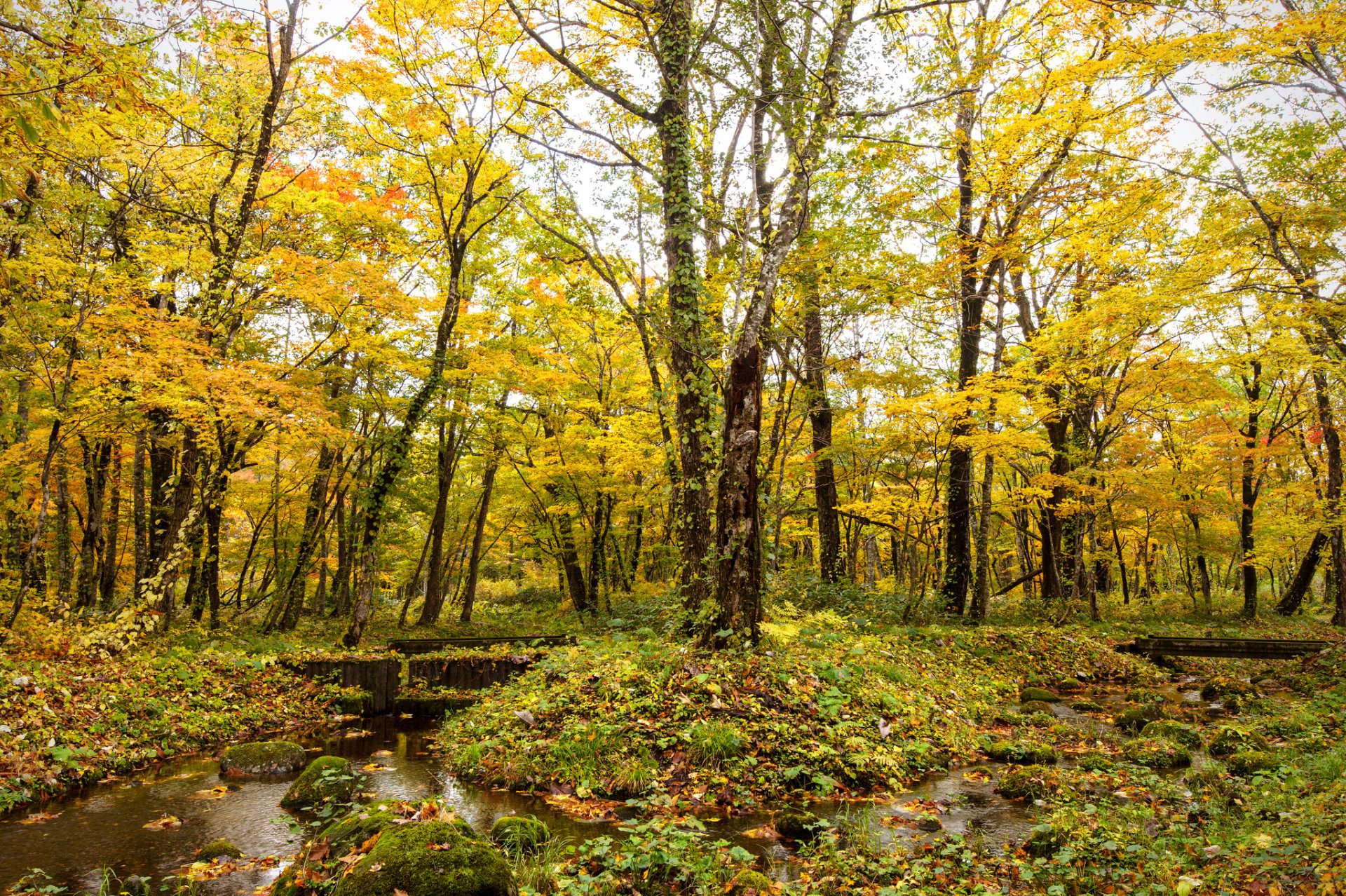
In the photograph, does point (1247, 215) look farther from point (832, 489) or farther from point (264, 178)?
point (264, 178)

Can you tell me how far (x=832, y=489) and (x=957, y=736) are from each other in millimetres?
8607

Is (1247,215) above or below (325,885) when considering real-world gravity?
above

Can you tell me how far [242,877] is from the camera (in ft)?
14.0

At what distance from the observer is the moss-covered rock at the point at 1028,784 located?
18.6 feet

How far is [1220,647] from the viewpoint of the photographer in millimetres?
13391

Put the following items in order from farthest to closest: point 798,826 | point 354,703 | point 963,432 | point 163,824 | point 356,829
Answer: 1. point 963,432
2. point 354,703
3. point 163,824
4. point 798,826
5. point 356,829

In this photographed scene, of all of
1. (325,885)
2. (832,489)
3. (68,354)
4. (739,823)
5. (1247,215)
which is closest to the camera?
(325,885)

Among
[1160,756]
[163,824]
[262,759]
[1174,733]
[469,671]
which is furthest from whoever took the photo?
[469,671]

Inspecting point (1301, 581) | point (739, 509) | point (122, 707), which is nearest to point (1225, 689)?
point (739, 509)

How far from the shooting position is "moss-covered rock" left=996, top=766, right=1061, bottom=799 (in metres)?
5.66

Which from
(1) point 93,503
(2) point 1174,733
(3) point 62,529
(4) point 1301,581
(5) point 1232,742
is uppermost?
(1) point 93,503

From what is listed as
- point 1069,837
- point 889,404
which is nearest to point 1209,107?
point 889,404

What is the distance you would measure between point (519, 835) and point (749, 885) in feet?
5.15

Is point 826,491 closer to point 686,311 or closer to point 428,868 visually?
point 686,311
